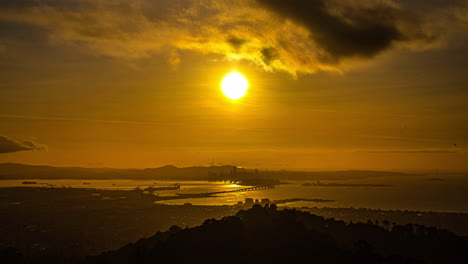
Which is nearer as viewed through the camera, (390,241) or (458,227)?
(390,241)

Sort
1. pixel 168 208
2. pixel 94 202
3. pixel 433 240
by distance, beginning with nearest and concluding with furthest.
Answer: pixel 433 240, pixel 168 208, pixel 94 202

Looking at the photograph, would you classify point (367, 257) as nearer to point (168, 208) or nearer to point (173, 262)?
point (173, 262)

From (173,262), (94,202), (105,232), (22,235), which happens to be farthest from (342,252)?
(94,202)

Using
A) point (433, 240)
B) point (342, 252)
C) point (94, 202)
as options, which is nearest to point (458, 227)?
point (433, 240)

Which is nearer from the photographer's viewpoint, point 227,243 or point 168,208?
point 227,243

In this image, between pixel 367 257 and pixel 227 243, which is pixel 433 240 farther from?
pixel 227 243

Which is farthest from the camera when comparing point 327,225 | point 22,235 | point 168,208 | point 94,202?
point 94,202
